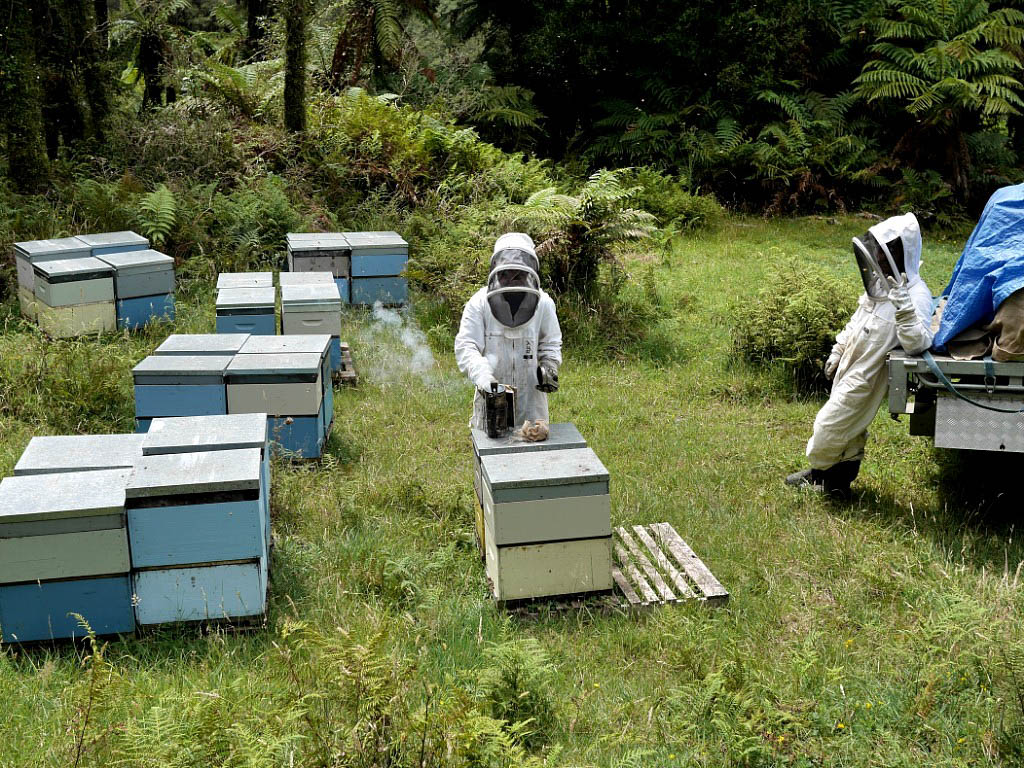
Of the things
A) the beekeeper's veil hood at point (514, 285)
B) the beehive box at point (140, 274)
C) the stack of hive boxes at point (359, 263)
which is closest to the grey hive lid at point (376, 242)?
the stack of hive boxes at point (359, 263)

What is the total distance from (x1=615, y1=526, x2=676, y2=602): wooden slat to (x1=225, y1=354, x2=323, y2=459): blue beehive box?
2.21m

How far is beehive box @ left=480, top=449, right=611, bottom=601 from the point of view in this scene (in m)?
4.37

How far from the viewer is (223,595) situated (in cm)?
418

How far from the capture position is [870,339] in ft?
18.0

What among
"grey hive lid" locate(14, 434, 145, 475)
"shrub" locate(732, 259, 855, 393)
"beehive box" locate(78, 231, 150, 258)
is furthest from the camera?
"beehive box" locate(78, 231, 150, 258)

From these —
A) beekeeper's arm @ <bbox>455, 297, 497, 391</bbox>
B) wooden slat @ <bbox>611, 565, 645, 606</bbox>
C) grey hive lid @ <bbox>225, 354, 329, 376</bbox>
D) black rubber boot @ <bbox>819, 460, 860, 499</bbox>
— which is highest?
beekeeper's arm @ <bbox>455, 297, 497, 391</bbox>

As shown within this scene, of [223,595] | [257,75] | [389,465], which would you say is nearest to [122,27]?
[257,75]

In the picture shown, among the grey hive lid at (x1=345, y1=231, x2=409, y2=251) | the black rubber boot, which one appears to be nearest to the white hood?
the black rubber boot

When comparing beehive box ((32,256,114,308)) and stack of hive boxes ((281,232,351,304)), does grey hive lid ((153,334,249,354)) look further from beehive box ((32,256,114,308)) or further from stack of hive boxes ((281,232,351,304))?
stack of hive boxes ((281,232,351,304))

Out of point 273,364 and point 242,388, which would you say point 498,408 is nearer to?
point 273,364

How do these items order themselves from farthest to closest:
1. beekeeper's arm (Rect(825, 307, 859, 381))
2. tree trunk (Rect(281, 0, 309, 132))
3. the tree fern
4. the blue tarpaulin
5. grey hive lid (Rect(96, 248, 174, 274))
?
1. tree trunk (Rect(281, 0, 309, 132))
2. the tree fern
3. grey hive lid (Rect(96, 248, 174, 274))
4. beekeeper's arm (Rect(825, 307, 859, 381))
5. the blue tarpaulin

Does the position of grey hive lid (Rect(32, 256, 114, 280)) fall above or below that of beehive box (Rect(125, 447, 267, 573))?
above

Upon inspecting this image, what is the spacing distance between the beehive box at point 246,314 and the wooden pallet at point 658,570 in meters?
3.78

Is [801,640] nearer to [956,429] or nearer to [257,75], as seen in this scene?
[956,429]
